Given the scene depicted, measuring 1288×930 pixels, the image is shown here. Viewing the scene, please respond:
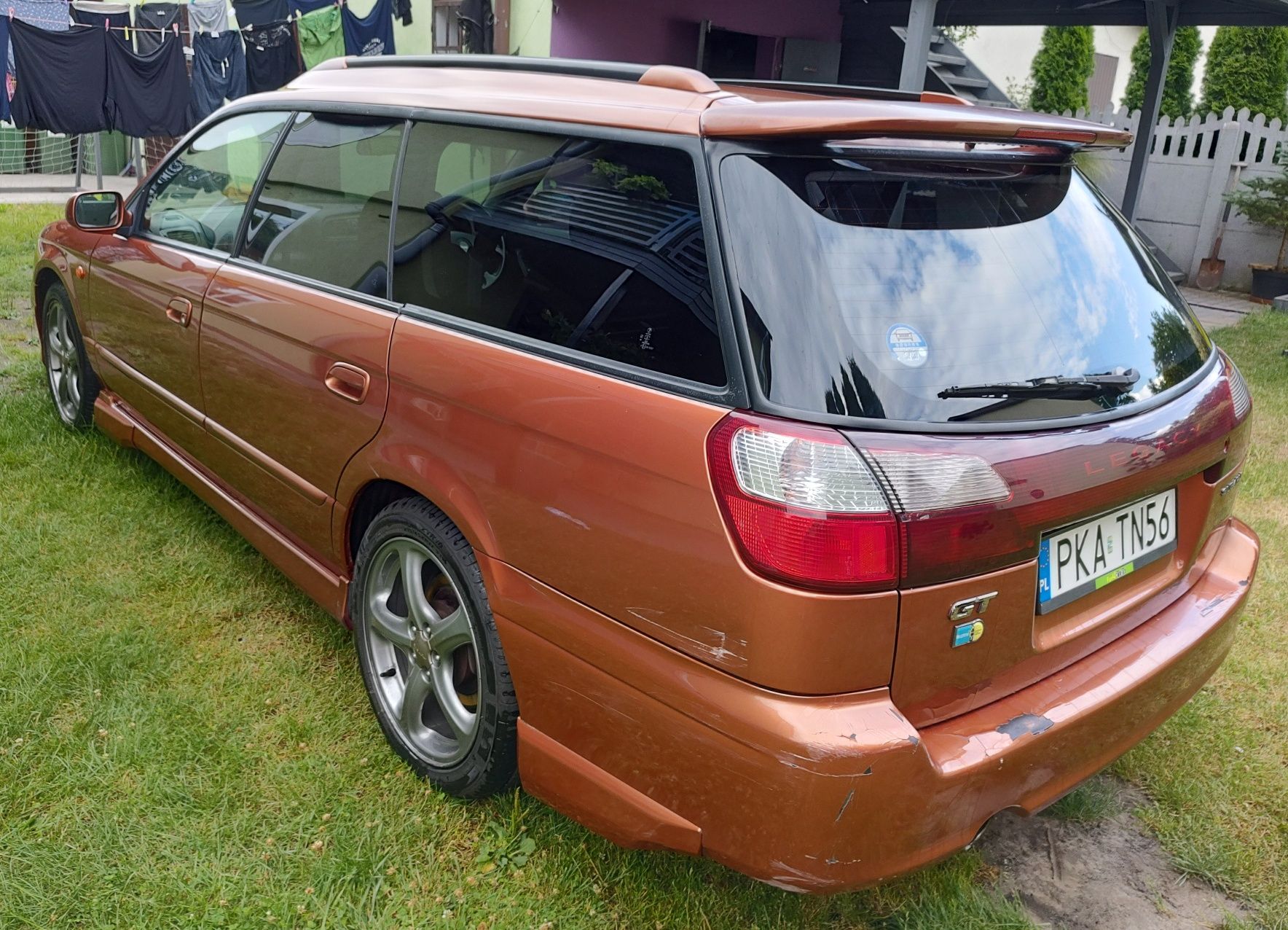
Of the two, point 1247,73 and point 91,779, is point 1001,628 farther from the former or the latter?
point 1247,73

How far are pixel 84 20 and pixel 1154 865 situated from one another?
45.9ft

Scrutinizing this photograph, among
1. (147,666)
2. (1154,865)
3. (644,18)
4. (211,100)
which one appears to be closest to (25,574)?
(147,666)

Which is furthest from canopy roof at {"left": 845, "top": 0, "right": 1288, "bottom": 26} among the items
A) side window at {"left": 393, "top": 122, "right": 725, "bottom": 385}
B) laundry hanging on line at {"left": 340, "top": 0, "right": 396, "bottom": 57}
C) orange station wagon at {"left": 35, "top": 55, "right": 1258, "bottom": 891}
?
side window at {"left": 393, "top": 122, "right": 725, "bottom": 385}

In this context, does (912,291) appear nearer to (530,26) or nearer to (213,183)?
(213,183)

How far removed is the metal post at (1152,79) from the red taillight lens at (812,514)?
8979 millimetres

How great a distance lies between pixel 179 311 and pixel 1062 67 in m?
15.9

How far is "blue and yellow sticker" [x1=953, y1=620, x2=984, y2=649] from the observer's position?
1691 mm

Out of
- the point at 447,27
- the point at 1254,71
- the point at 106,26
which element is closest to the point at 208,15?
the point at 106,26

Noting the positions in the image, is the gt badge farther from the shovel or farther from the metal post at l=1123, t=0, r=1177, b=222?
the shovel

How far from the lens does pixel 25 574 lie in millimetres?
3311

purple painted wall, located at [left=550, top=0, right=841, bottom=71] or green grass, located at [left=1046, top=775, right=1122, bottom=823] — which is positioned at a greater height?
purple painted wall, located at [left=550, top=0, right=841, bottom=71]

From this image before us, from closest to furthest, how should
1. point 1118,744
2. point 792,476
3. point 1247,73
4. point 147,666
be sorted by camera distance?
point 792,476, point 1118,744, point 147,666, point 1247,73

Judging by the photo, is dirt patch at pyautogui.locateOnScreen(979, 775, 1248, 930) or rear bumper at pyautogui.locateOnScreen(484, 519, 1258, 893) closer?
rear bumper at pyautogui.locateOnScreen(484, 519, 1258, 893)

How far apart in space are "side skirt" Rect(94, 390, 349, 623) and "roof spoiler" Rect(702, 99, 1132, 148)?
164 cm
